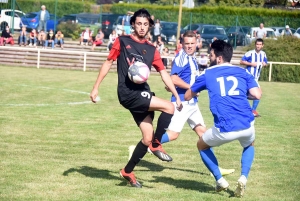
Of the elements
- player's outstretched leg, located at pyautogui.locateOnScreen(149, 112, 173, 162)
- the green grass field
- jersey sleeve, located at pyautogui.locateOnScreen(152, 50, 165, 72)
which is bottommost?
the green grass field

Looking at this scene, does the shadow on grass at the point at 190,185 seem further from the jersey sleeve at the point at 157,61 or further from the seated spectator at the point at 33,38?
the seated spectator at the point at 33,38

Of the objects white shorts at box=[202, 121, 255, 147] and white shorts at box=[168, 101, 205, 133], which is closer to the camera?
white shorts at box=[202, 121, 255, 147]

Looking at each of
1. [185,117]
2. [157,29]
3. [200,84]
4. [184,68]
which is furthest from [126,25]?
[200,84]

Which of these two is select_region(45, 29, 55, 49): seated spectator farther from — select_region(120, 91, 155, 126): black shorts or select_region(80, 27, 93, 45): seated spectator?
select_region(120, 91, 155, 126): black shorts

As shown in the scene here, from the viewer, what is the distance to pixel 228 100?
6988 millimetres

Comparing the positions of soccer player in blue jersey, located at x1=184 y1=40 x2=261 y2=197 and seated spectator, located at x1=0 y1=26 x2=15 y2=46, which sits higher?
soccer player in blue jersey, located at x1=184 y1=40 x2=261 y2=197

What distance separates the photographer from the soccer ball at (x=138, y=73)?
23.9 feet

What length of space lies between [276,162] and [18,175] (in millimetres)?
3978

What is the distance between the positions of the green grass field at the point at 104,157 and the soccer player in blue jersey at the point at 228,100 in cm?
69

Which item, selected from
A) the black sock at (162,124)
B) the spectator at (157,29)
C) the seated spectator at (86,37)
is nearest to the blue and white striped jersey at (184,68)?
the black sock at (162,124)

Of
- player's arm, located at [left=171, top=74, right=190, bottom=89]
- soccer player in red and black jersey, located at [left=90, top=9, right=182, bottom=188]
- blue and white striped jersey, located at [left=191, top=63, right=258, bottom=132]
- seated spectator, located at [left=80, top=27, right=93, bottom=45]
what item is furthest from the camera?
seated spectator, located at [left=80, top=27, right=93, bottom=45]

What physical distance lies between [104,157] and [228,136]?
301 centimetres

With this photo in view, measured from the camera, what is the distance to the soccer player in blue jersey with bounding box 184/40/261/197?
697cm

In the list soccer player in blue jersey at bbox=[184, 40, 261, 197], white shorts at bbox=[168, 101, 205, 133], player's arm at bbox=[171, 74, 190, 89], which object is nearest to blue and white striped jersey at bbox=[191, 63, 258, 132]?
soccer player in blue jersey at bbox=[184, 40, 261, 197]
